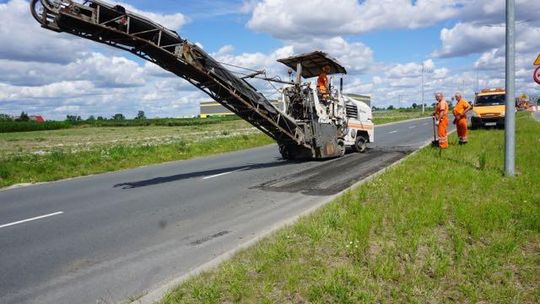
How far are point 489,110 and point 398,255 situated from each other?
22.5 m

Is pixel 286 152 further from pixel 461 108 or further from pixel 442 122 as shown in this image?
pixel 461 108

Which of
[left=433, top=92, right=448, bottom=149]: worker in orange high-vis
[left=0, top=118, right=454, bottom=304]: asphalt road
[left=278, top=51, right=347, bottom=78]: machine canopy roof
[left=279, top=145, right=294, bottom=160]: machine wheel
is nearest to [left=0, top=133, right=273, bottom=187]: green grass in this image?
[left=0, top=118, right=454, bottom=304]: asphalt road

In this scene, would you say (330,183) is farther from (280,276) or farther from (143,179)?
(280,276)

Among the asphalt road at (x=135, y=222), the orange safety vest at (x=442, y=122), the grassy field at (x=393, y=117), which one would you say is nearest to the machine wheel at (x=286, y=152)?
the asphalt road at (x=135, y=222)

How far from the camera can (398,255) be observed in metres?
5.36

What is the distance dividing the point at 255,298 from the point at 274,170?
980 centimetres

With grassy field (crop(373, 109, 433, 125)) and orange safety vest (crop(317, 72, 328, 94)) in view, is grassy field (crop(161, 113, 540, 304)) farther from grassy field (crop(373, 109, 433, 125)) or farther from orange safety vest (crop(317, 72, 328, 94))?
grassy field (crop(373, 109, 433, 125))

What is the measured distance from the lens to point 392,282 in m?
4.67

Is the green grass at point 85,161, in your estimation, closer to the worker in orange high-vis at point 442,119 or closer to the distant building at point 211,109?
the worker in orange high-vis at point 442,119

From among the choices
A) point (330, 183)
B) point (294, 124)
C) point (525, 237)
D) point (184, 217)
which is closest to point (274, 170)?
point (294, 124)

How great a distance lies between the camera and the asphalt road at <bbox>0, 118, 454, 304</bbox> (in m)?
5.43

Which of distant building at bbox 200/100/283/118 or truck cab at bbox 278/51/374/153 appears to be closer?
truck cab at bbox 278/51/374/153

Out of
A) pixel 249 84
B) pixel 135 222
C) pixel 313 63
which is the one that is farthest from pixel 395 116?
pixel 135 222

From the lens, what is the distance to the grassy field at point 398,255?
14.6ft
